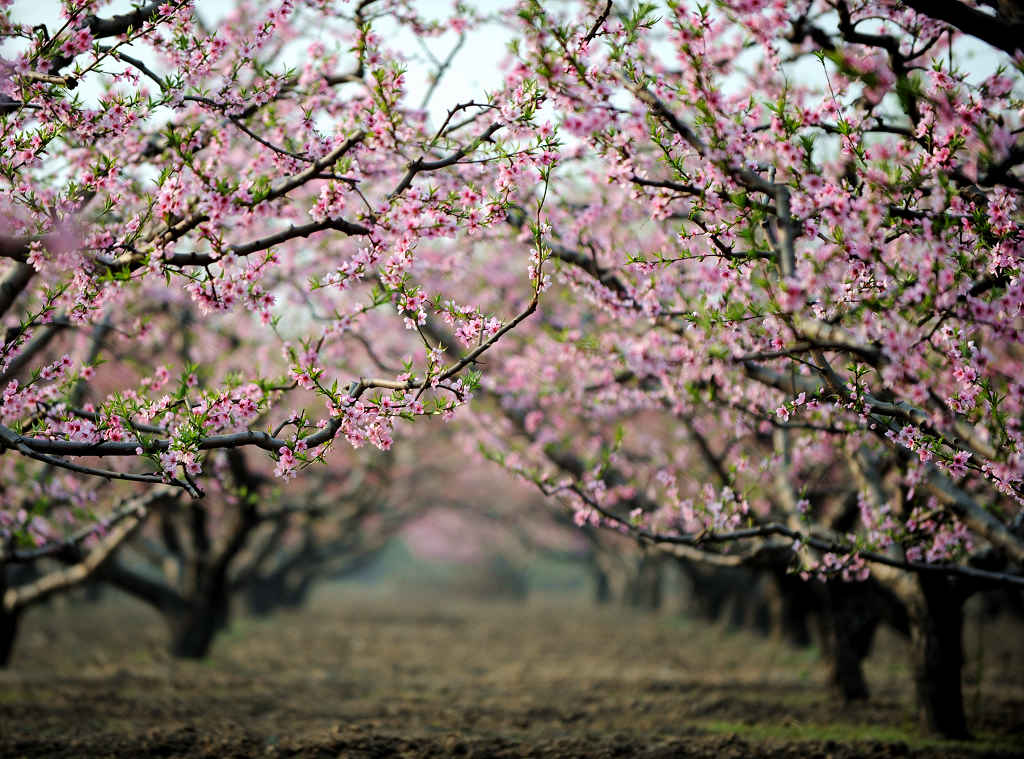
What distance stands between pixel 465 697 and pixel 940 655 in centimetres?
625

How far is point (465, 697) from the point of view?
452 inches

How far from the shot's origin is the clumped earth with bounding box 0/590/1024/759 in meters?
7.42

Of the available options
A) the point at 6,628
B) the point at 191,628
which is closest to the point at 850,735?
the point at 191,628

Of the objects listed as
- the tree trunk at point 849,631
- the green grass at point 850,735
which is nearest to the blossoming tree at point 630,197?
the green grass at point 850,735

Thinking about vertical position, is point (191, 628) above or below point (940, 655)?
below

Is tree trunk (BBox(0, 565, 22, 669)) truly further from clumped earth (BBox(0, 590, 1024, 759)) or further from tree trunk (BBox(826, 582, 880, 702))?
tree trunk (BBox(826, 582, 880, 702))

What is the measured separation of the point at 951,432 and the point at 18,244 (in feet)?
22.3

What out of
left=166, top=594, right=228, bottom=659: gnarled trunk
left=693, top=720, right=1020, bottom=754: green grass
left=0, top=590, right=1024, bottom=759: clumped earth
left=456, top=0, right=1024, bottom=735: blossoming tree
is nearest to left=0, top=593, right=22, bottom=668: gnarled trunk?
left=0, top=590, right=1024, bottom=759: clumped earth

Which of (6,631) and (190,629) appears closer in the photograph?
(6,631)

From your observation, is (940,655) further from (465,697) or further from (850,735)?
(465,697)

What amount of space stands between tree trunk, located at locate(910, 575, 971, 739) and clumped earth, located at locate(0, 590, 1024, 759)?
0.29 meters

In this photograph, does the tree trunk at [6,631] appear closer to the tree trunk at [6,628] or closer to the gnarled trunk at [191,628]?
the tree trunk at [6,628]

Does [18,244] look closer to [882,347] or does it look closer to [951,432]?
[882,347]

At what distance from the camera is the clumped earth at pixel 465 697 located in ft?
24.3
